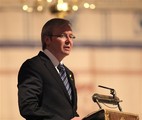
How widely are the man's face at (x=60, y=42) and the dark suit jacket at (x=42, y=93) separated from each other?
0.19 feet

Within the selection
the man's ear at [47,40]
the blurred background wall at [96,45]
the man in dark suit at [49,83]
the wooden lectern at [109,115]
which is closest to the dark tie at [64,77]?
the man in dark suit at [49,83]

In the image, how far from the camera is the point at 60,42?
2340 millimetres

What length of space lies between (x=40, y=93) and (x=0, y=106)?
3048 mm

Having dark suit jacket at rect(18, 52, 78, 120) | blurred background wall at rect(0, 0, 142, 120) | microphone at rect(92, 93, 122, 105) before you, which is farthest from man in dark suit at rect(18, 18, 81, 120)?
blurred background wall at rect(0, 0, 142, 120)

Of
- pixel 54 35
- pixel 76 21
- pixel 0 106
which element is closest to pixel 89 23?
pixel 76 21

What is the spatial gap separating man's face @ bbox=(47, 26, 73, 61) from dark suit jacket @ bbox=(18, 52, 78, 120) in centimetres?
6

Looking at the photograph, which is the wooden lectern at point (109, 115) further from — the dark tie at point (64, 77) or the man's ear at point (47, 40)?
the man's ear at point (47, 40)

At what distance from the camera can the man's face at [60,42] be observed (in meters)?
2.34

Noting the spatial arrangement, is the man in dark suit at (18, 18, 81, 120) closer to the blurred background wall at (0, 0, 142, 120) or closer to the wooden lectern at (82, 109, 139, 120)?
the wooden lectern at (82, 109, 139, 120)

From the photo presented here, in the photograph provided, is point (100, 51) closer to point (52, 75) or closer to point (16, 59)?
point (16, 59)

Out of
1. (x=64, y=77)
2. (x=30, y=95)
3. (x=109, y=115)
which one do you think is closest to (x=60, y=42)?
(x=64, y=77)

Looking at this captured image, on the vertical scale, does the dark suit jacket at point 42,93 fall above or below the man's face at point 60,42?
below

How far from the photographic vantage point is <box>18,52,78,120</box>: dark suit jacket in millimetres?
2174

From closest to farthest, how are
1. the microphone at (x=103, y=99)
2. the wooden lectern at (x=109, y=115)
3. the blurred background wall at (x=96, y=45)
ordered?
the wooden lectern at (x=109, y=115)
the microphone at (x=103, y=99)
the blurred background wall at (x=96, y=45)
